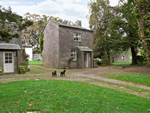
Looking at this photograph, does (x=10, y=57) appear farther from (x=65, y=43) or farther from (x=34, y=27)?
(x=34, y=27)

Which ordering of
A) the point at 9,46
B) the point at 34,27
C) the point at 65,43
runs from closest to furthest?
the point at 9,46
the point at 65,43
the point at 34,27

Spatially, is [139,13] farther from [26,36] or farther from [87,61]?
[26,36]

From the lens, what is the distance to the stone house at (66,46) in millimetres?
20797

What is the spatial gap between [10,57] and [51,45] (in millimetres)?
8953

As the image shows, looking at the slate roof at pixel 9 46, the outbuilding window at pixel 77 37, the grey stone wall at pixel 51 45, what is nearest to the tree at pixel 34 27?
the grey stone wall at pixel 51 45

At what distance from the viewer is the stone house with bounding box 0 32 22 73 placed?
14.4 metres

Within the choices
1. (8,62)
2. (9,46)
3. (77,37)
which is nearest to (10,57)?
(8,62)

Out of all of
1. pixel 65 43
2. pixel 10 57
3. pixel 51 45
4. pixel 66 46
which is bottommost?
pixel 10 57

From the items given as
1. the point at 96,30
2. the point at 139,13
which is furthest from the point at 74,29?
the point at 139,13

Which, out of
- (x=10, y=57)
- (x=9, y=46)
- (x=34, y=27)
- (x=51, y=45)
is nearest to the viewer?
(x=9, y=46)

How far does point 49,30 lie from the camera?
2378cm

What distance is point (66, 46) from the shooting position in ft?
70.2

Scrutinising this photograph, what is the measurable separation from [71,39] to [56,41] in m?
2.71

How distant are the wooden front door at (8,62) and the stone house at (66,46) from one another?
23.7 feet
